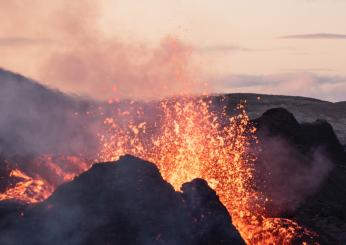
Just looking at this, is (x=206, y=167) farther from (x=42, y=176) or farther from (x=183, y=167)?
(x=42, y=176)

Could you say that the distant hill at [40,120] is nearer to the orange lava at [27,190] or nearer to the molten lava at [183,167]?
the molten lava at [183,167]

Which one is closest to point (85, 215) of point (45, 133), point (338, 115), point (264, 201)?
point (45, 133)

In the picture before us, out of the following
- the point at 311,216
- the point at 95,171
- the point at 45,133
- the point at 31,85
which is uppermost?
the point at 31,85

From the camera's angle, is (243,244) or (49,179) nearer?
(243,244)

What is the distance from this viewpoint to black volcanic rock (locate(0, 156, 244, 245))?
48.4 ft

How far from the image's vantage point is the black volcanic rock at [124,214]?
1476 centimetres

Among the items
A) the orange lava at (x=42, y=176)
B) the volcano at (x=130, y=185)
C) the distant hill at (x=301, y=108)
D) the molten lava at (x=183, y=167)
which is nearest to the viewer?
the volcano at (x=130, y=185)

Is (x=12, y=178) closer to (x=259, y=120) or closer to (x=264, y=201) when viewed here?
(x=264, y=201)

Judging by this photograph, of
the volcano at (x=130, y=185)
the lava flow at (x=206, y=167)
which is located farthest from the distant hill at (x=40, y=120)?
the lava flow at (x=206, y=167)

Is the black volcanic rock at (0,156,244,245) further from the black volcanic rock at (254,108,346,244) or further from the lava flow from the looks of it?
the black volcanic rock at (254,108,346,244)

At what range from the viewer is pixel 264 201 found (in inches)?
893

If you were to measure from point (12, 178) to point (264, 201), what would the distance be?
9215 millimetres

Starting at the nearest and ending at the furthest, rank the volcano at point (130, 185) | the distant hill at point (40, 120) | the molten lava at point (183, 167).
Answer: the volcano at point (130, 185)
the molten lava at point (183, 167)
the distant hill at point (40, 120)

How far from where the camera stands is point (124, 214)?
1498 centimetres
